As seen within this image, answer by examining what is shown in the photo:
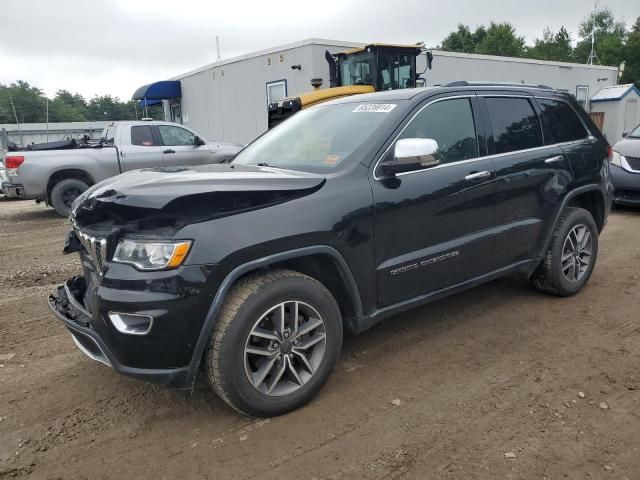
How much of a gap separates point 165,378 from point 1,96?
81676 mm

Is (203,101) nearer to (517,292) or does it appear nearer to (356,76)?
(356,76)

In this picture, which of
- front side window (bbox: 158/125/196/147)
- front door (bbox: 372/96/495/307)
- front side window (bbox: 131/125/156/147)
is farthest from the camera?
front side window (bbox: 158/125/196/147)

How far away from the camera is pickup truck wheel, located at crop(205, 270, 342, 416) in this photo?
2.63 metres

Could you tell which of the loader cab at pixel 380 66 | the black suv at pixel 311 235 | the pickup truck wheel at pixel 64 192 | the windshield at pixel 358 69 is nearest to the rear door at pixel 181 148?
the pickup truck wheel at pixel 64 192

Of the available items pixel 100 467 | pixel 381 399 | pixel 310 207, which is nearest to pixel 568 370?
pixel 381 399

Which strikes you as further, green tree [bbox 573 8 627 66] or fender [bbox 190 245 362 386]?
green tree [bbox 573 8 627 66]

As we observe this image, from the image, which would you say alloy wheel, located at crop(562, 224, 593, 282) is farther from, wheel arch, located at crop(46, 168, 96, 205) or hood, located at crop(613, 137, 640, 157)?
wheel arch, located at crop(46, 168, 96, 205)

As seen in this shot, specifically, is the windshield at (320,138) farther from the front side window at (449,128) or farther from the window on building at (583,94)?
the window on building at (583,94)

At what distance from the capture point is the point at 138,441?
273 cm

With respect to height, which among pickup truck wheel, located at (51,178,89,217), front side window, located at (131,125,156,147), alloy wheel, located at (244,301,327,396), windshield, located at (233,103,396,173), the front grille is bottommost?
alloy wheel, located at (244,301,327,396)

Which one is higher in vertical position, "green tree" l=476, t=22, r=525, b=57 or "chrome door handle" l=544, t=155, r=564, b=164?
"green tree" l=476, t=22, r=525, b=57

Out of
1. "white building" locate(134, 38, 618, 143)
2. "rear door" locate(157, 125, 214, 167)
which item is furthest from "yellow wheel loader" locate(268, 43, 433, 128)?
"white building" locate(134, 38, 618, 143)

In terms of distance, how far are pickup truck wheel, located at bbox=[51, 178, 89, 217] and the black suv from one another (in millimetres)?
6868

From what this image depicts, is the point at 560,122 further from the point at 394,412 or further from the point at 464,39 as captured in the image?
the point at 464,39
